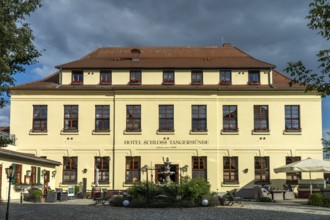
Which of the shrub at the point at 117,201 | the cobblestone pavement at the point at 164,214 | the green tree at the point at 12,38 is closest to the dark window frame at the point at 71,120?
the shrub at the point at 117,201

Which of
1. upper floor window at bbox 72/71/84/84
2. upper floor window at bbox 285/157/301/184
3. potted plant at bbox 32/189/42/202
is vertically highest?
upper floor window at bbox 72/71/84/84

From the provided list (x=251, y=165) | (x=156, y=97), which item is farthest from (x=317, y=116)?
(x=156, y=97)

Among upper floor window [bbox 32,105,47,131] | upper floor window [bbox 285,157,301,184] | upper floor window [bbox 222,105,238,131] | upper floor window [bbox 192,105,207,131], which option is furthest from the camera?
upper floor window [bbox 222,105,238,131]

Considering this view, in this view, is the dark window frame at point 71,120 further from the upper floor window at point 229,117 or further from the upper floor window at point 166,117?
the upper floor window at point 229,117

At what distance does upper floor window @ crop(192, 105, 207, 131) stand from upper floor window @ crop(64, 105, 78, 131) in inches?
312

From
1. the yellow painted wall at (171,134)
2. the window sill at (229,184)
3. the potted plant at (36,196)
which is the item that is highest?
the yellow painted wall at (171,134)

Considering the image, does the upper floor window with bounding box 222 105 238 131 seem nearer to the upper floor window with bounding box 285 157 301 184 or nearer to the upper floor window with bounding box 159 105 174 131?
the upper floor window with bounding box 159 105 174 131

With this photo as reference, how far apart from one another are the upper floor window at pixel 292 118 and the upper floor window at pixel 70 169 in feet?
47.2

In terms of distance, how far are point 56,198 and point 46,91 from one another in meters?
9.39

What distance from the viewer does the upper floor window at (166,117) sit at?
32.3 metres

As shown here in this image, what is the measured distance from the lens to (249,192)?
29.7 metres

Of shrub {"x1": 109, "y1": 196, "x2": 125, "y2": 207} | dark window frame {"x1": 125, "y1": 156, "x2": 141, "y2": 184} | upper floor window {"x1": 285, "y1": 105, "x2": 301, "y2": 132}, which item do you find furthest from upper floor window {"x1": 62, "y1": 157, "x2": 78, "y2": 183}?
upper floor window {"x1": 285, "y1": 105, "x2": 301, "y2": 132}

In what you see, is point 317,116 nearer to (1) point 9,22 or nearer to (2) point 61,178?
(2) point 61,178

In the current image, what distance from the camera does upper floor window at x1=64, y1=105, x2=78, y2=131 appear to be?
32219 mm
